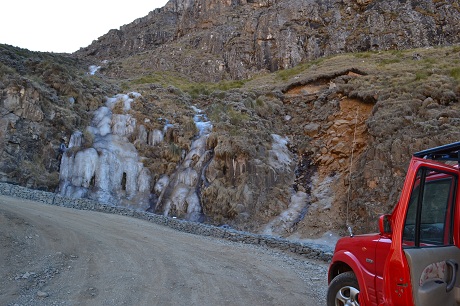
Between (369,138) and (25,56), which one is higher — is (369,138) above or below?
below

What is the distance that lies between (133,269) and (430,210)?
5.99 meters

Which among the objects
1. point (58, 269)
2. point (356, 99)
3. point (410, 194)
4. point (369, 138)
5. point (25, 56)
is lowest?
point (58, 269)

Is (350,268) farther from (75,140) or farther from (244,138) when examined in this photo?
(75,140)

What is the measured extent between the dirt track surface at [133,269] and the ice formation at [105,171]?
26.5 feet

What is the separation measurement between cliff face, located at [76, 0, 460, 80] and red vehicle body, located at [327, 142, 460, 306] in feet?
136

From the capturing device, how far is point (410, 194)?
11.2 feet

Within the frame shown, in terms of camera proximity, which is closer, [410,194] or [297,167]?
[410,194]

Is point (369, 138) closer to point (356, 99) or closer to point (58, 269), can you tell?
point (356, 99)

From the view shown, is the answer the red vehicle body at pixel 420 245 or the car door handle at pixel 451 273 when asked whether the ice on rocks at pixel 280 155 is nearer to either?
the red vehicle body at pixel 420 245

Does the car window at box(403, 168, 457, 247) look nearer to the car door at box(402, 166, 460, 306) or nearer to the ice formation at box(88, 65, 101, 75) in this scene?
the car door at box(402, 166, 460, 306)

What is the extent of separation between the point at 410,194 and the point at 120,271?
5.92 m

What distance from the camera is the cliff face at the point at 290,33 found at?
41.4 metres

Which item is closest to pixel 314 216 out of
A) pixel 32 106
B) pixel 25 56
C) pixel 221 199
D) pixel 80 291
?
pixel 221 199

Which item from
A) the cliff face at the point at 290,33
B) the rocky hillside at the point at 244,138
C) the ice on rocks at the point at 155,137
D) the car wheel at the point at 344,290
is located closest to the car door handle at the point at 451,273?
the car wheel at the point at 344,290
